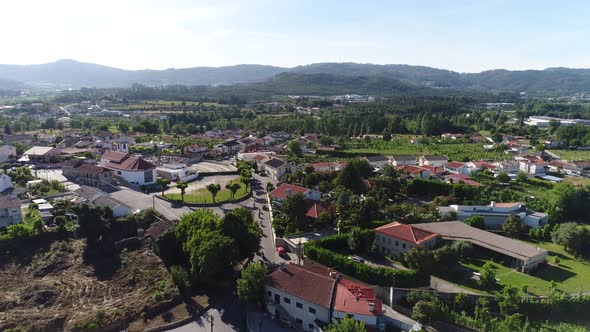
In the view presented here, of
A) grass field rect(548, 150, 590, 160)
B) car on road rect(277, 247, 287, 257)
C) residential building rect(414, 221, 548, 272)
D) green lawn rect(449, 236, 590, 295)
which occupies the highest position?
residential building rect(414, 221, 548, 272)

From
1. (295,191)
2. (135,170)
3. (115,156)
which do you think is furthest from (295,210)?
(115,156)

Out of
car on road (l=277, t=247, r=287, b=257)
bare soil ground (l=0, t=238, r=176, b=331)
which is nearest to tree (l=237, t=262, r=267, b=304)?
bare soil ground (l=0, t=238, r=176, b=331)

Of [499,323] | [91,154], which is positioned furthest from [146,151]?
[499,323]

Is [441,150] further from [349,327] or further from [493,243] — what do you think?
[349,327]

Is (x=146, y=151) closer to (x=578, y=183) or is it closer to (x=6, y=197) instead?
(x=6, y=197)

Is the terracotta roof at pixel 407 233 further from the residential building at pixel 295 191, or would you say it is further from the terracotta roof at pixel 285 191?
the terracotta roof at pixel 285 191

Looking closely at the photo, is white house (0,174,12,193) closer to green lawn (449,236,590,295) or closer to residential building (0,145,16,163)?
residential building (0,145,16,163)

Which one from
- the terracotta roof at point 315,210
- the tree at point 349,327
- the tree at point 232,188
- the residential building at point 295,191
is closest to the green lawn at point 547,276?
the tree at point 349,327
